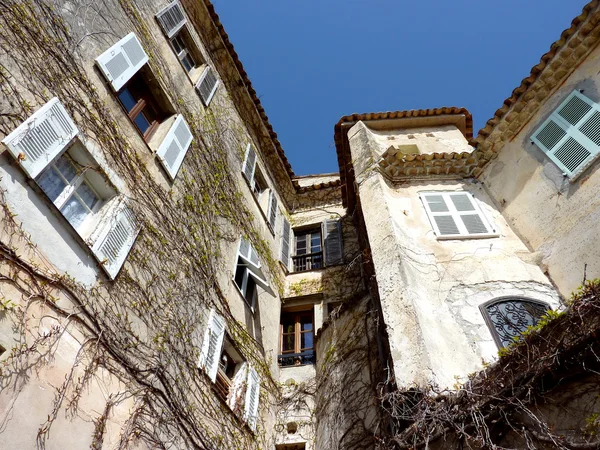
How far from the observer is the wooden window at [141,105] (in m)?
7.19

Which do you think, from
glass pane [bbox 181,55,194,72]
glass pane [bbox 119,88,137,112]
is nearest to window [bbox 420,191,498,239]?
glass pane [bbox 119,88,137,112]

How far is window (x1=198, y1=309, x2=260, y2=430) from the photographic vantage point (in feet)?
21.3

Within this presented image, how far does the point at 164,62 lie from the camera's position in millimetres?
8406

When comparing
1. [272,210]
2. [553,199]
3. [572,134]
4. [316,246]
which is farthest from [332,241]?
[572,134]

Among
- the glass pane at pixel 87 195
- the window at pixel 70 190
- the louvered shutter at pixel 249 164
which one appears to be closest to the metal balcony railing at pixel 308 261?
the louvered shutter at pixel 249 164

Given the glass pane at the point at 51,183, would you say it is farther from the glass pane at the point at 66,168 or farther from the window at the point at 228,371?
the window at the point at 228,371

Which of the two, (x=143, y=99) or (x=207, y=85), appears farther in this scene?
(x=207, y=85)

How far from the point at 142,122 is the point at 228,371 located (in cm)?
466

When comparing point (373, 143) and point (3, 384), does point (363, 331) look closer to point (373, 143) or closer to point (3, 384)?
point (373, 143)

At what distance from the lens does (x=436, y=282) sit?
6496mm

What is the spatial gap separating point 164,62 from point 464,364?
757 cm

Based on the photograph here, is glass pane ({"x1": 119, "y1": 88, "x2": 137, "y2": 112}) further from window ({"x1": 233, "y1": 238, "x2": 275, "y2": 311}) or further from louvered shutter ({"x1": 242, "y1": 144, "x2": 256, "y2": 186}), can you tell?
louvered shutter ({"x1": 242, "y1": 144, "x2": 256, "y2": 186})

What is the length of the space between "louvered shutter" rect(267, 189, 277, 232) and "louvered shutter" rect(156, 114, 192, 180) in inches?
161

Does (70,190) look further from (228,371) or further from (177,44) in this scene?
(177,44)
